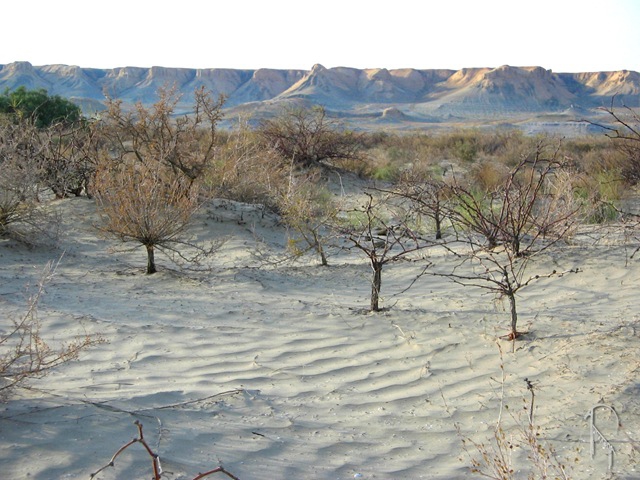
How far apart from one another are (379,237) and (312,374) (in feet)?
19.9

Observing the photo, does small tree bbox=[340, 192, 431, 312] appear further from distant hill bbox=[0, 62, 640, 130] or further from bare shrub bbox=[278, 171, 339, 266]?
distant hill bbox=[0, 62, 640, 130]

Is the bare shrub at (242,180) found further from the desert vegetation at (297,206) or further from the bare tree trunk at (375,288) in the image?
the bare tree trunk at (375,288)

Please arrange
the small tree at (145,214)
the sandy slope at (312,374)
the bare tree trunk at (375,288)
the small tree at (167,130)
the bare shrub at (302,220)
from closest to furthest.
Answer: the sandy slope at (312,374) → the bare tree trunk at (375,288) → the small tree at (145,214) → the bare shrub at (302,220) → the small tree at (167,130)

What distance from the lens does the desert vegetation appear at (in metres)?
6.16

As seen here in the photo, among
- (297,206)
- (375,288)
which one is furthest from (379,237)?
(375,288)

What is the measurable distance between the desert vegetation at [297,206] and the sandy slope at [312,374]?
15 cm

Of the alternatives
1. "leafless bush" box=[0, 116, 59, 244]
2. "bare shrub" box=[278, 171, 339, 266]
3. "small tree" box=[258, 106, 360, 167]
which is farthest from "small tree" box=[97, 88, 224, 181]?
"small tree" box=[258, 106, 360, 167]

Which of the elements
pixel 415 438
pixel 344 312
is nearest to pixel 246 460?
pixel 415 438

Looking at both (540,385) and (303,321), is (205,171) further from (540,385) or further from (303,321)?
(540,385)

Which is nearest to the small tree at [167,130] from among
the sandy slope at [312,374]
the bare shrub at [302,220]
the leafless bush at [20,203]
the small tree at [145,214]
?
the bare shrub at [302,220]

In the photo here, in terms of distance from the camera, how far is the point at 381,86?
9869cm

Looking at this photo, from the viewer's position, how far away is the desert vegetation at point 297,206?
6.16m

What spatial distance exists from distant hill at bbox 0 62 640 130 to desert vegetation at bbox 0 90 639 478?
6647cm

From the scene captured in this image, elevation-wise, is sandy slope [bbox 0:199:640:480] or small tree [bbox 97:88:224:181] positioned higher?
small tree [bbox 97:88:224:181]
